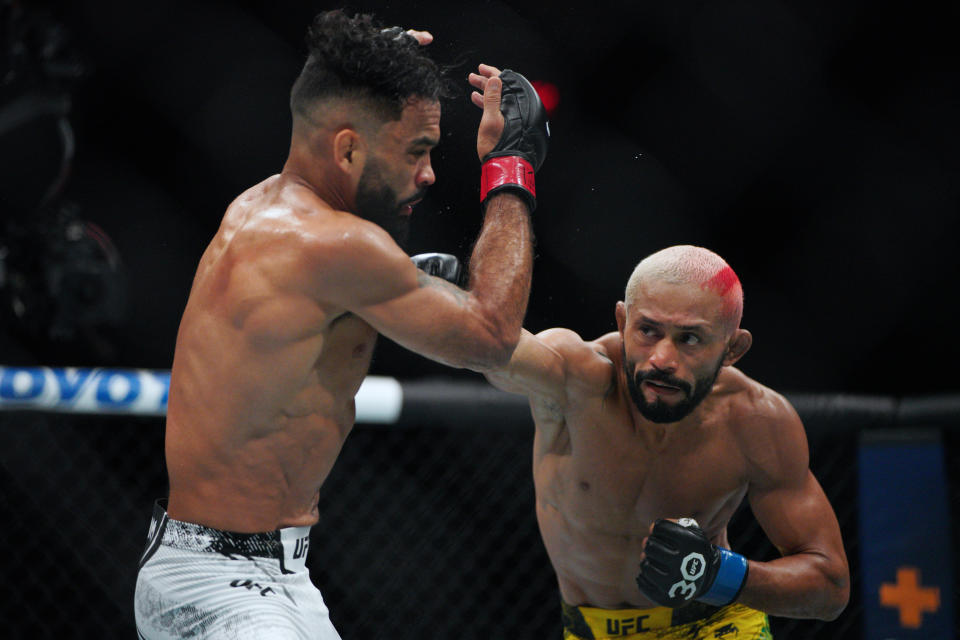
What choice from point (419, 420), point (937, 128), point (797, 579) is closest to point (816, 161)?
point (937, 128)

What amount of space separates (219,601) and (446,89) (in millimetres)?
812

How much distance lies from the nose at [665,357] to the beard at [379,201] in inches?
23.1

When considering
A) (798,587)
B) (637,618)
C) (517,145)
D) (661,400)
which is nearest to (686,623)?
(637,618)

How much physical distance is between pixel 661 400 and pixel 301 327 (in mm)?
794

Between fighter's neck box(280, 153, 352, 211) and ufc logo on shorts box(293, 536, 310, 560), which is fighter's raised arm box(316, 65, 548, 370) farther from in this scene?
ufc logo on shorts box(293, 536, 310, 560)

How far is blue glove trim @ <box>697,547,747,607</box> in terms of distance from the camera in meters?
1.77

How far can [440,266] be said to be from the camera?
5.32ft

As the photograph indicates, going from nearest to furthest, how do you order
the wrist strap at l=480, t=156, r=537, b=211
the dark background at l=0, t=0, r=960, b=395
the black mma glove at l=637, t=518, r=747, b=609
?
the wrist strap at l=480, t=156, r=537, b=211, the black mma glove at l=637, t=518, r=747, b=609, the dark background at l=0, t=0, r=960, b=395

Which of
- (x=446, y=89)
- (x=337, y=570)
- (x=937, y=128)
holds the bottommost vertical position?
(x=337, y=570)

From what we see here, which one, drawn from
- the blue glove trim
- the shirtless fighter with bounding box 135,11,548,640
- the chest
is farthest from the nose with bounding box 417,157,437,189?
the blue glove trim

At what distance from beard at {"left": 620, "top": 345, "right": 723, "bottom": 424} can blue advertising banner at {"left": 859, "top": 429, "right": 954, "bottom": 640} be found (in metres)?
0.87

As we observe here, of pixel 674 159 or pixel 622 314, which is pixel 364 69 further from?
pixel 674 159

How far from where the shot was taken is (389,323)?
4.42 ft

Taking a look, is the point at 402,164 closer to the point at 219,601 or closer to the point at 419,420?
the point at 219,601
